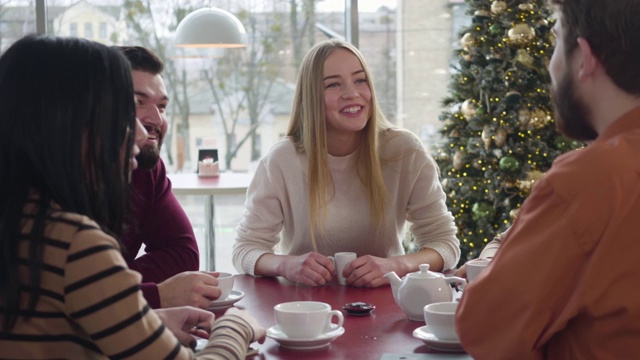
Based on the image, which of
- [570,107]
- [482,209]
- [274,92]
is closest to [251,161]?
[274,92]

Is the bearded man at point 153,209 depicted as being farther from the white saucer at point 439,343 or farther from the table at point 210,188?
the table at point 210,188

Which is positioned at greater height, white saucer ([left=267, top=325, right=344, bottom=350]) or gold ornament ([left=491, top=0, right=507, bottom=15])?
gold ornament ([left=491, top=0, right=507, bottom=15])

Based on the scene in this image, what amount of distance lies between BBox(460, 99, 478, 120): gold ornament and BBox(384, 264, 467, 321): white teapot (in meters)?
2.95

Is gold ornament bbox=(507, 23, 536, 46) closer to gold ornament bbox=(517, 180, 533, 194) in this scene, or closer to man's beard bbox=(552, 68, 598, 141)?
gold ornament bbox=(517, 180, 533, 194)

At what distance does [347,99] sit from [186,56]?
3.02 m

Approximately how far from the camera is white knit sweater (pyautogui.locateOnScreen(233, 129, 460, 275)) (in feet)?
9.14

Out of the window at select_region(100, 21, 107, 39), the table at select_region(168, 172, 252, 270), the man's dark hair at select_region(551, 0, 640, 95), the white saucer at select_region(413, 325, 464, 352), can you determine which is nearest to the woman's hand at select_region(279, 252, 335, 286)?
the white saucer at select_region(413, 325, 464, 352)

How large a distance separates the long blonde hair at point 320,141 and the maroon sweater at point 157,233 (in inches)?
18.3

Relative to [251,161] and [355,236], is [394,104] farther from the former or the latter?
[355,236]

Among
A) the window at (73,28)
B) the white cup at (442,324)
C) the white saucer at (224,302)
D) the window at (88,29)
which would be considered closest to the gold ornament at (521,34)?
the window at (88,29)

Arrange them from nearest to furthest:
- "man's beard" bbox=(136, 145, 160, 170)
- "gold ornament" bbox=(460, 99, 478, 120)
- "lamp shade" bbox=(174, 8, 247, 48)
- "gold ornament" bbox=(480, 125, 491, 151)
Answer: "man's beard" bbox=(136, 145, 160, 170), "gold ornament" bbox=(480, 125, 491, 151), "gold ornament" bbox=(460, 99, 478, 120), "lamp shade" bbox=(174, 8, 247, 48)

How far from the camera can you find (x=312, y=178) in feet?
9.27

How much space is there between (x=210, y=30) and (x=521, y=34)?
5.86 ft

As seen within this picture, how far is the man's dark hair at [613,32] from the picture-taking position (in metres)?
1.31
